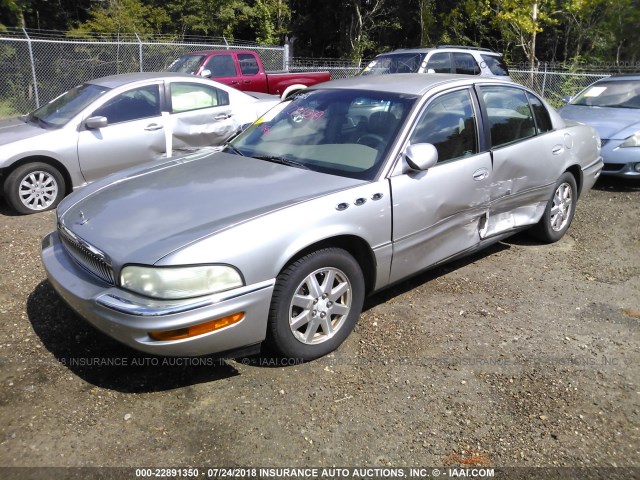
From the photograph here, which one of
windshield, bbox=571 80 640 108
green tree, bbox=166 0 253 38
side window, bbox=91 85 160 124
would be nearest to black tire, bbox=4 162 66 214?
side window, bbox=91 85 160 124

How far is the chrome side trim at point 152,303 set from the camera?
9.28ft

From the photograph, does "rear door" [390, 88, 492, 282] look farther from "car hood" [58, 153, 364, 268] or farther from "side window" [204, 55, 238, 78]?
"side window" [204, 55, 238, 78]

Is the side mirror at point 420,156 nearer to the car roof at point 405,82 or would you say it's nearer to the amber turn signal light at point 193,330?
the car roof at point 405,82

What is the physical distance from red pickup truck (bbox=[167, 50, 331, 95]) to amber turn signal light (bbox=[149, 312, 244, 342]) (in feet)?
32.3

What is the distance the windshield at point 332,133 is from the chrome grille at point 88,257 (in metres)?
1.38

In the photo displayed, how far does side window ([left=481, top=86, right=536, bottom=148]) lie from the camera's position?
15.0 feet

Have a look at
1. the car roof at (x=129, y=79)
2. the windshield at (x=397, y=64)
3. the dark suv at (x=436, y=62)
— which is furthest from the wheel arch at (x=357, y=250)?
the windshield at (x=397, y=64)

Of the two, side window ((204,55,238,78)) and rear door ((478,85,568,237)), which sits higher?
side window ((204,55,238,78))

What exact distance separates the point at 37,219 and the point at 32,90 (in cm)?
826

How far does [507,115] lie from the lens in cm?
476

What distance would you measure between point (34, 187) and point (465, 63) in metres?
8.34

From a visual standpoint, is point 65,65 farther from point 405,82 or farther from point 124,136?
point 405,82

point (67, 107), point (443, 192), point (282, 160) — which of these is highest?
point (67, 107)

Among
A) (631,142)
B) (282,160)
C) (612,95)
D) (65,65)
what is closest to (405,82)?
(282,160)
